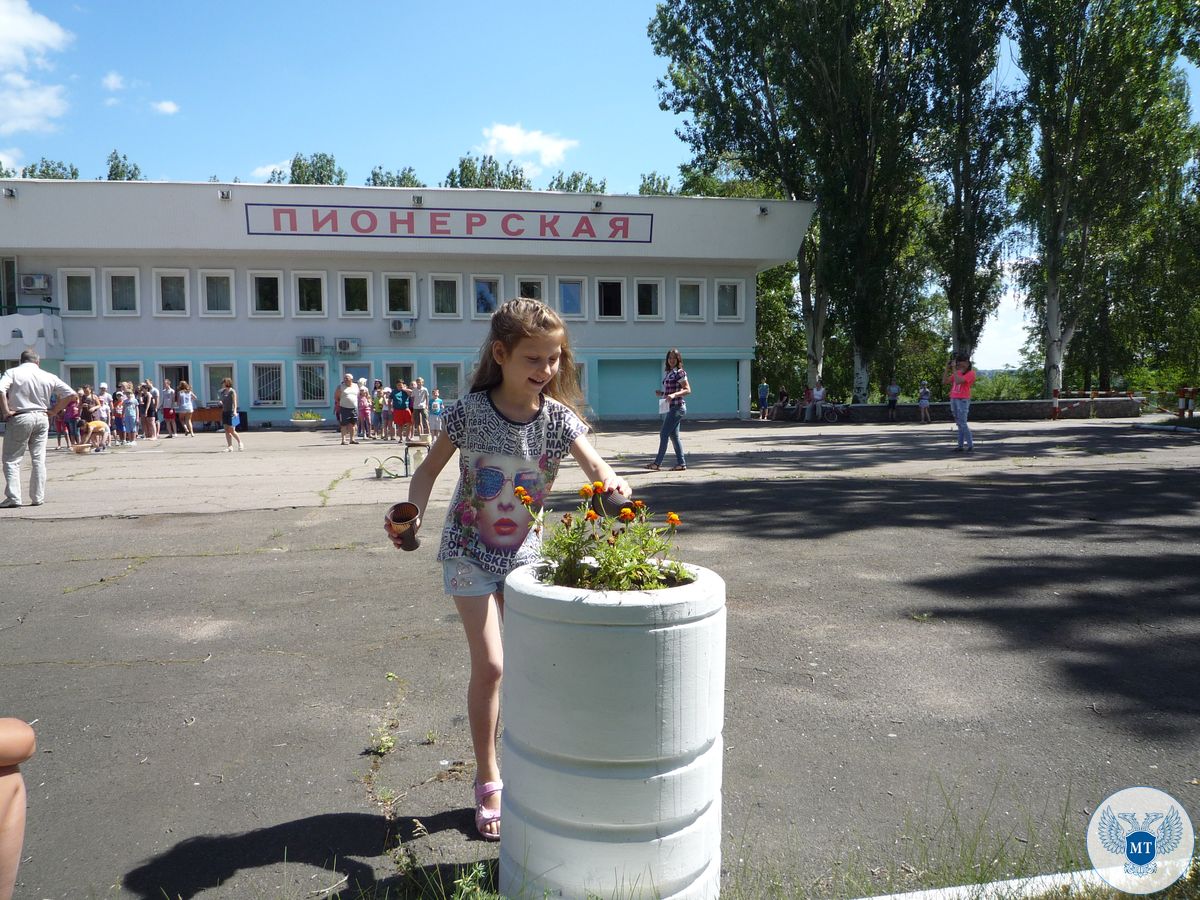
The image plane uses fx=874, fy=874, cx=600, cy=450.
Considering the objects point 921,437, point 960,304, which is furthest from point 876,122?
point 921,437

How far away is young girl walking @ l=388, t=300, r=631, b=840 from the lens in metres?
2.97

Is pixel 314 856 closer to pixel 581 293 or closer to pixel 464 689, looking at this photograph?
pixel 464 689

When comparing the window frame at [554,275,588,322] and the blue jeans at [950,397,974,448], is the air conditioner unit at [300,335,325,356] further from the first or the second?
the blue jeans at [950,397,974,448]

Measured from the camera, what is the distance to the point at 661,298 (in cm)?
3734

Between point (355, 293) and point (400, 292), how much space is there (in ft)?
5.88

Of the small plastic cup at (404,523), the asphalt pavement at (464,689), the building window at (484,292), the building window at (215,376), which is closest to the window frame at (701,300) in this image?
the building window at (484,292)

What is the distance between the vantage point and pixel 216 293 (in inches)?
1368

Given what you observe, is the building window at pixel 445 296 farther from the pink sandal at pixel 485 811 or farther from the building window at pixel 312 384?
the pink sandal at pixel 485 811

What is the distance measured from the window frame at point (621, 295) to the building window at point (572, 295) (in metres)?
0.52

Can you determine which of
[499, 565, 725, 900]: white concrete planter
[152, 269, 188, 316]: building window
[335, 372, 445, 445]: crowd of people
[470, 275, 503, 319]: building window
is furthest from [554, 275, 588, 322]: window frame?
[499, 565, 725, 900]: white concrete planter

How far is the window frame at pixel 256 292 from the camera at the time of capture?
34.7m

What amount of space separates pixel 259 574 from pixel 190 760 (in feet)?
11.9

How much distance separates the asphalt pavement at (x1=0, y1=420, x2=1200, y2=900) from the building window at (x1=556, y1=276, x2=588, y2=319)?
27.8 metres

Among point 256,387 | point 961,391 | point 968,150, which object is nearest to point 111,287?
point 256,387
